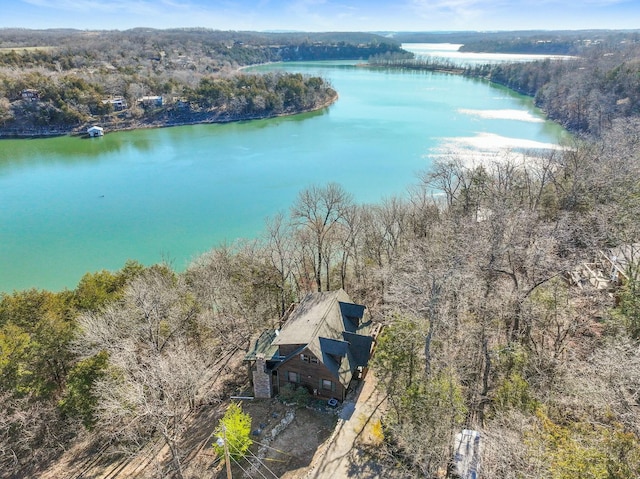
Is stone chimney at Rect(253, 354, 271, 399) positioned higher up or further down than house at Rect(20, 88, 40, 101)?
further down

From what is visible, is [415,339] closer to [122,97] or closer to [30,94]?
[30,94]

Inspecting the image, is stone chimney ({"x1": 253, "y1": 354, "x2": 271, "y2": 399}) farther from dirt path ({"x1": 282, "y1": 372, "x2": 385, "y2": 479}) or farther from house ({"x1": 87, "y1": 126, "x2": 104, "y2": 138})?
house ({"x1": 87, "y1": 126, "x2": 104, "y2": 138})

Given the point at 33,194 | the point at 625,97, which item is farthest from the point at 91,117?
the point at 625,97

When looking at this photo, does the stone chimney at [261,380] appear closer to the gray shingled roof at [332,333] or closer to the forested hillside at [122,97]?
the gray shingled roof at [332,333]

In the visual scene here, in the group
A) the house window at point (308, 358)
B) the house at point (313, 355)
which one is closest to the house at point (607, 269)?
the house at point (313, 355)

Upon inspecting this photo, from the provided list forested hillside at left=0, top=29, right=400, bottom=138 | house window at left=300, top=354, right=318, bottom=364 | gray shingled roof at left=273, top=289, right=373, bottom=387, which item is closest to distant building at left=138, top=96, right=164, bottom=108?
forested hillside at left=0, top=29, right=400, bottom=138

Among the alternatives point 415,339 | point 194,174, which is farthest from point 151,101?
point 415,339
